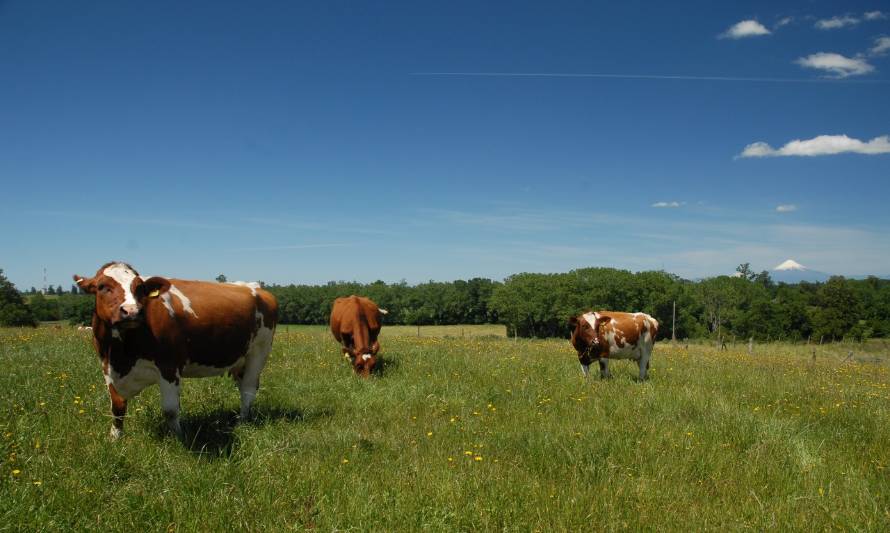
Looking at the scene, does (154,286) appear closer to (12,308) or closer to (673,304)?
(12,308)

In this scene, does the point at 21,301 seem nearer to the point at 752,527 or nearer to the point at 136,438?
the point at 136,438

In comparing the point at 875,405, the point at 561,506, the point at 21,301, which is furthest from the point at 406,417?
the point at 21,301

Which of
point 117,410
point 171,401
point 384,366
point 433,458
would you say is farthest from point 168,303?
point 384,366

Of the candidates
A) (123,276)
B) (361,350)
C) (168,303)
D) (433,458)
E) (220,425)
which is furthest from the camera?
(361,350)

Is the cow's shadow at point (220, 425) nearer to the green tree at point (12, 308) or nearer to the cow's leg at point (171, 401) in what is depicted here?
the cow's leg at point (171, 401)

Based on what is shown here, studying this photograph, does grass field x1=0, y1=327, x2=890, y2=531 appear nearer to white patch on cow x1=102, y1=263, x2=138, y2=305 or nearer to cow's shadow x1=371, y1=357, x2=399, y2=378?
cow's shadow x1=371, y1=357, x2=399, y2=378

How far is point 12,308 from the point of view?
51.9 meters

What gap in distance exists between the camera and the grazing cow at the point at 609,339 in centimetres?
1258

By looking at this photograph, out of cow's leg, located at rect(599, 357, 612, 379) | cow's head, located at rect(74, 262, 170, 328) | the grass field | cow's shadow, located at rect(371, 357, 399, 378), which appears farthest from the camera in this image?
cow's leg, located at rect(599, 357, 612, 379)

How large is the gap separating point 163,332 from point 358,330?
19.3 feet

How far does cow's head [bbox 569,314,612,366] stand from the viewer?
41.0ft

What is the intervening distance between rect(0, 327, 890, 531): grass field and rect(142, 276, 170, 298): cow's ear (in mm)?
1652

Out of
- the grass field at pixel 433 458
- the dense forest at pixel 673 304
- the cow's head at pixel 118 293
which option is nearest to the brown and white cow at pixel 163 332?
the cow's head at pixel 118 293

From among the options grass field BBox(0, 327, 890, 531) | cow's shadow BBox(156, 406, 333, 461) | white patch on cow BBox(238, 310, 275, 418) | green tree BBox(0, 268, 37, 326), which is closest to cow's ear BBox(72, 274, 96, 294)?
grass field BBox(0, 327, 890, 531)
